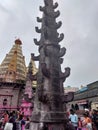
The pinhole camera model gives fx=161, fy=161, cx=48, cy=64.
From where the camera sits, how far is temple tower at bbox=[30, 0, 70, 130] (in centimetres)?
668

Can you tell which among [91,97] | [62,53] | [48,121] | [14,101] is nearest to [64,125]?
[48,121]

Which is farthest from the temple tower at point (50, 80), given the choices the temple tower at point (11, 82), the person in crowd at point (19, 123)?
→ the temple tower at point (11, 82)

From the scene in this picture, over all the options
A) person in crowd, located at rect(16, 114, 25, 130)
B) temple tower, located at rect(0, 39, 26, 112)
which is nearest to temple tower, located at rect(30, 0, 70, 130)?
person in crowd, located at rect(16, 114, 25, 130)

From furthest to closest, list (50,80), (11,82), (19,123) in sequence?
1. (11,82)
2. (19,123)
3. (50,80)

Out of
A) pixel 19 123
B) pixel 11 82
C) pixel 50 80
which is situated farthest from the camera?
pixel 11 82

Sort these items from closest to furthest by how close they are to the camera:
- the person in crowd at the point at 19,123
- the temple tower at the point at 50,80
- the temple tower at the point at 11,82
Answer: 1. the temple tower at the point at 50,80
2. the person in crowd at the point at 19,123
3. the temple tower at the point at 11,82

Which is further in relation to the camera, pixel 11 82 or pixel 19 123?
pixel 11 82

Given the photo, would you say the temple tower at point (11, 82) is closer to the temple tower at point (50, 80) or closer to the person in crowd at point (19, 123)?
the person in crowd at point (19, 123)

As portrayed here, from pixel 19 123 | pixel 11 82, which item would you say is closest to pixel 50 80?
pixel 19 123

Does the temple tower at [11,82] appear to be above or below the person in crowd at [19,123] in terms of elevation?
above

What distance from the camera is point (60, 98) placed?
23.6 ft

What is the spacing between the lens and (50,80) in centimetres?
740

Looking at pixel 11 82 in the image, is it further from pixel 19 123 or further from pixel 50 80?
pixel 50 80

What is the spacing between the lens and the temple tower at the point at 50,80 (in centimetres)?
668
